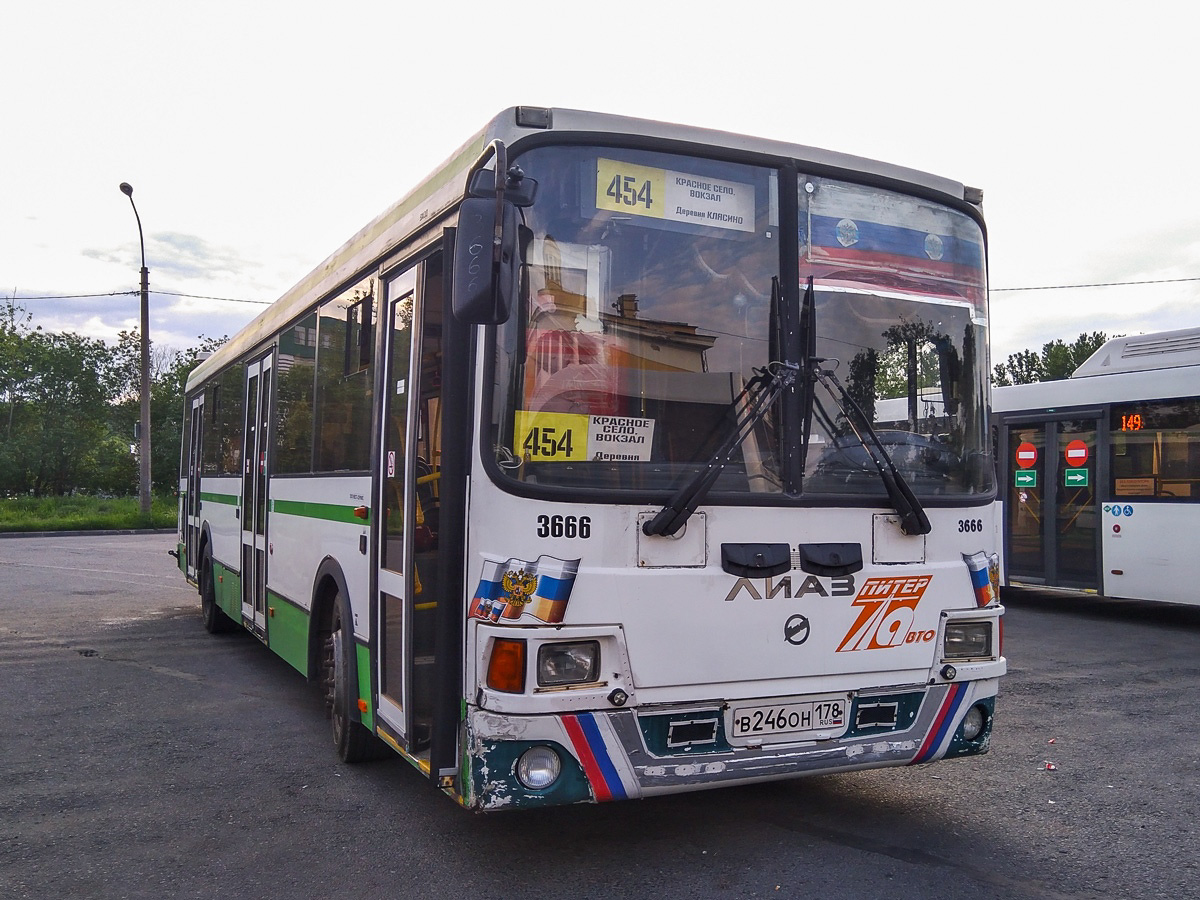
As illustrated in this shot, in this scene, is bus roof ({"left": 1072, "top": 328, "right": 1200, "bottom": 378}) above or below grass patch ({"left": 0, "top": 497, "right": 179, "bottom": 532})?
above

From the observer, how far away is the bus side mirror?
3855mm

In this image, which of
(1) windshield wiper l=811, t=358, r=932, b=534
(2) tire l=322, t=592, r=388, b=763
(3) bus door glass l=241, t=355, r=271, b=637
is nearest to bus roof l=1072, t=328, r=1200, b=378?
(1) windshield wiper l=811, t=358, r=932, b=534

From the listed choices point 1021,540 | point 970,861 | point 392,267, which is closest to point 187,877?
point 392,267

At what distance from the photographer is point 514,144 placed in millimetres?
4234

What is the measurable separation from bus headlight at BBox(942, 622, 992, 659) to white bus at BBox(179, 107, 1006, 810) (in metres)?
0.02

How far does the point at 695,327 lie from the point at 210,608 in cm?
828

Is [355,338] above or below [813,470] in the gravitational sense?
above

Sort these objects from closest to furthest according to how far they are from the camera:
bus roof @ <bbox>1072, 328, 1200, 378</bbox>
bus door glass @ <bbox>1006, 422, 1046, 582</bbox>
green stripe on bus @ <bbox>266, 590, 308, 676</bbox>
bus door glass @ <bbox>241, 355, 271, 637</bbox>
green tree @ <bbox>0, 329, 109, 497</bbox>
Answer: green stripe on bus @ <bbox>266, 590, 308, 676</bbox> < bus door glass @ <bbox>241, 355, 271, 637</bbox> < bus roof @ <bbox>1072, 328, 1200, 378</bbox> < bus door glass @ <bbox>1006, 422, 1046, 582</bbox> < green tree @ <bbox>0, 329, 109, 497</bbox>

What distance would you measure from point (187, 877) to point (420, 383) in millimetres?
2250

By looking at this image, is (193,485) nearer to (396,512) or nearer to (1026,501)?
(396,512)

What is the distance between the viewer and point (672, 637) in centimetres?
420

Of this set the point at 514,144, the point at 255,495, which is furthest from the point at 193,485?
the point at 514,144

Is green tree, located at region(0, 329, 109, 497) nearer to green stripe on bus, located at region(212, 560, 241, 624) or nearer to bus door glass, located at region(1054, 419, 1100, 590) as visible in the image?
green stripe on bus, located at region(212, 560, 241, 624)

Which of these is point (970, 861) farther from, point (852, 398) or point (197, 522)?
point (197, 522)
